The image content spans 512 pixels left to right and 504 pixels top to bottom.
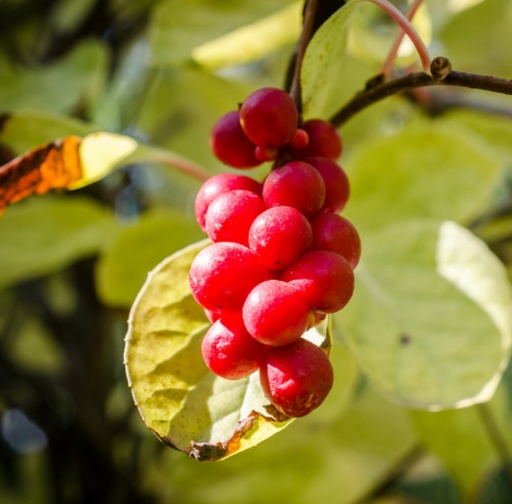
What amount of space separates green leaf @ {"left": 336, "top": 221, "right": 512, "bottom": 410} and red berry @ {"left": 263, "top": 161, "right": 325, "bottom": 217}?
0.19 meters

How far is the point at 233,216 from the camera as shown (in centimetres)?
33

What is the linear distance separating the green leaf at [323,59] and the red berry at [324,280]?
0.13 m

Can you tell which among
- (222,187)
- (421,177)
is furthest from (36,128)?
(421,177)

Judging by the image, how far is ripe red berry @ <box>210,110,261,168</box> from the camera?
1.26ft

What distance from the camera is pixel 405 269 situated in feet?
1.82

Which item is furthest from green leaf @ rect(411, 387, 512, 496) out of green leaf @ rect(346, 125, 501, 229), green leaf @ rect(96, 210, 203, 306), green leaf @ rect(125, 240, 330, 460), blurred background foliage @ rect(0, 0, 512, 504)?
green leaf @ rect(125, 240, 330, 460)

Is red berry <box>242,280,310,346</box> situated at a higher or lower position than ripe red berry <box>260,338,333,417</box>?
higher

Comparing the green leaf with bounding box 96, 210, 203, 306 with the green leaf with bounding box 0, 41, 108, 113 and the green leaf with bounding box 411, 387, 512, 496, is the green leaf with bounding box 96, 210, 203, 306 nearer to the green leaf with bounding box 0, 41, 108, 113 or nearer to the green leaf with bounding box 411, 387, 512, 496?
the green leaf with bounding box 0, 41, 108, 113

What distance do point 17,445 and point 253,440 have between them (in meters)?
0.85

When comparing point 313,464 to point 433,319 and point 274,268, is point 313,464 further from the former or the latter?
point 274,268

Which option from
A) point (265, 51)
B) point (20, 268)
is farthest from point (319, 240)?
point (20, 268)

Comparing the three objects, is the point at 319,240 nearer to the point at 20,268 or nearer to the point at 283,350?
the point at 283,350

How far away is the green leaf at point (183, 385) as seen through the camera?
0.35 meters

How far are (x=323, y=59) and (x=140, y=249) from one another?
0.35m
